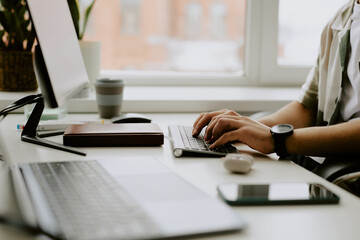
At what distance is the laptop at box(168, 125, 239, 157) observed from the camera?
1071 millimetres

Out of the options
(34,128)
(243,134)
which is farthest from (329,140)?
(34,128)

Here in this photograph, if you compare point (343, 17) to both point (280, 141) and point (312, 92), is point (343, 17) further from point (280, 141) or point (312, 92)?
point (280, 141)

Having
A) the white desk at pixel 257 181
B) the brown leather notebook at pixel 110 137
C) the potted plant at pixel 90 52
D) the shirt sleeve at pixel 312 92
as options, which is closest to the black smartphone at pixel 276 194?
the white desk at pixel 257 181

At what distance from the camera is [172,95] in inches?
75.2

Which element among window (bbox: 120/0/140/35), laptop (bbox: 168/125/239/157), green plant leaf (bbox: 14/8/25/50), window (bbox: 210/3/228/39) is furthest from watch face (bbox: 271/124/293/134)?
window (bbox: 210/3/228/39)

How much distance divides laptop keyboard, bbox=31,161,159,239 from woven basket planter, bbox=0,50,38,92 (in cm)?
101

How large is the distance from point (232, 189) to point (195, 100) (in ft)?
3.32

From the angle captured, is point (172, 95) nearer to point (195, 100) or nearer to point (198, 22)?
point (195, 100)

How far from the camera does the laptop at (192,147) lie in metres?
1.07

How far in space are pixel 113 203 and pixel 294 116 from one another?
985mm

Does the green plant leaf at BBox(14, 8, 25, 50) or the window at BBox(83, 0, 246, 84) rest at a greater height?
the green plant leaf at BBox(14, 8, 25, 50)

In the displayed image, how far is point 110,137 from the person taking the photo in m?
1.17

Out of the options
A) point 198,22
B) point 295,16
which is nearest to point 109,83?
point 295,16

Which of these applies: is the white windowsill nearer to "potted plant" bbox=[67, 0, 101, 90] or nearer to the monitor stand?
"potted plant" bbox=[67, 0, 101, 90]
